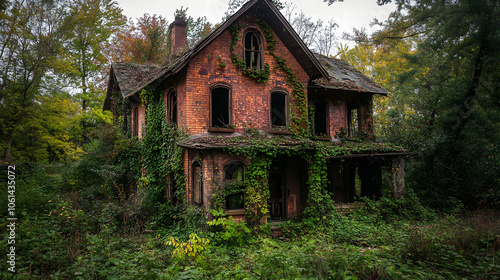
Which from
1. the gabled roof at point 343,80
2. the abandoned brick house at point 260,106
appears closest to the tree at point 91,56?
the abandoned brick house at point 260,106

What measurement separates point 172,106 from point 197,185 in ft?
12.9

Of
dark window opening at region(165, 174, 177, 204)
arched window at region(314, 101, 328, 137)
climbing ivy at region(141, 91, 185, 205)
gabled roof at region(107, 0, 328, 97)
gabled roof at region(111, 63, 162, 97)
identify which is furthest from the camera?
gabled roof at region(111, 63, 162, 97)

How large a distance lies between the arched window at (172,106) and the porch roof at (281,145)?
2376 mm

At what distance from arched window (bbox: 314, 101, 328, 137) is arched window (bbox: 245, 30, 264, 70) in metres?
4.18

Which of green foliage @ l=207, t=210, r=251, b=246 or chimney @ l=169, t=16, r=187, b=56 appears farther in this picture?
chimney @ l=169, t=16, r=187, b=56

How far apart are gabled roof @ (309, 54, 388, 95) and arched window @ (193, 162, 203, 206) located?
22.3 feet

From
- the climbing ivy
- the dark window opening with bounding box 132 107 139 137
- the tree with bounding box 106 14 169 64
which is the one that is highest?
the tree with bounding box 106 14 169 64

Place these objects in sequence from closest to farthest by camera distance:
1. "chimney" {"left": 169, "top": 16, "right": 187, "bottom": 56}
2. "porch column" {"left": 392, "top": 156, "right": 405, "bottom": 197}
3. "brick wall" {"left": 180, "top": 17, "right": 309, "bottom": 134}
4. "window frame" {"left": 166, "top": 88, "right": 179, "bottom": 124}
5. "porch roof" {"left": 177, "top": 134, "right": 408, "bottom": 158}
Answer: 1. "porch roof" {"left": 177, "top": 134, "right": 408, "bottom": 158}
2. "brick wall" {"left": 180, "top": 17, "right": 309, "bottom": 134}
3. "window frame" {"left": 166, "top": 88, "right": 179, "bottom": 124}
4. "porch column" {"left": 392, "top": 156, "right": 405, "bottom": 197}
5. "chimney" {"left": 169, "top": 16, "right": 187, "bottom": 56}

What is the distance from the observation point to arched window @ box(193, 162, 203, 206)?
38.6 ft

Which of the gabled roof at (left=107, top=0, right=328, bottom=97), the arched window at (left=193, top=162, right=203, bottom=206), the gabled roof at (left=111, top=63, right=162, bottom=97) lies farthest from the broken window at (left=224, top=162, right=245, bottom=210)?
the gabled roof at (left=111, top=63, right=162, bottom=97)

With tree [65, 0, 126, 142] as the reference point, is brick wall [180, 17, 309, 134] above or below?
below

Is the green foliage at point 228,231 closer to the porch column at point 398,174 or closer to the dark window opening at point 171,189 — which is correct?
the dark window opening at point 171,189

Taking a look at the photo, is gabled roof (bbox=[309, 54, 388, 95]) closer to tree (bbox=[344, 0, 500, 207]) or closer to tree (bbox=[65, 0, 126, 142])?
tree (bbox=[344, 0, 500, 207])

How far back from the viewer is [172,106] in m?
13.5
